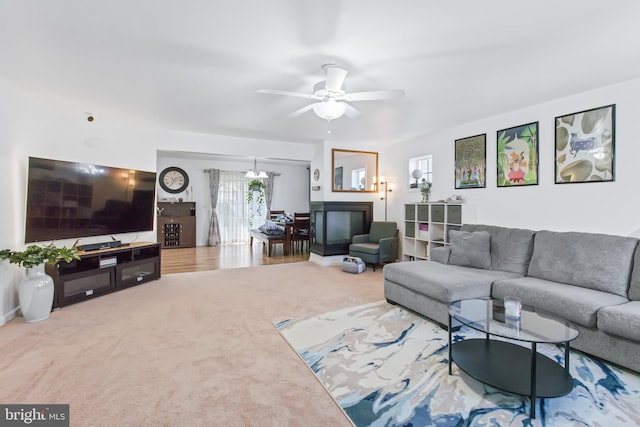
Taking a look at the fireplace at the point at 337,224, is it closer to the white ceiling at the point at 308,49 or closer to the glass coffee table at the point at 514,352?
the white ceiling at the point at 308,49

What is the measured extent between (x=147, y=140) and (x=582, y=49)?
5.50 m

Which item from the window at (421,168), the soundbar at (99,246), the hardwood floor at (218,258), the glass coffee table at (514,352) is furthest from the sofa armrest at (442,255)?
the soundbar at (99,246)

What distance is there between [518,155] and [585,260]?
166cm

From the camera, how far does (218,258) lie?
6.61m

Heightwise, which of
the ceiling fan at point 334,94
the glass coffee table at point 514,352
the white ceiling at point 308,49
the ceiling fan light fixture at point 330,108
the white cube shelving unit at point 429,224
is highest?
the white ceiling at point 308,49

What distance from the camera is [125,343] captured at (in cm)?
261

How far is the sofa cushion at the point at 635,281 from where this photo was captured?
2518 millimetres

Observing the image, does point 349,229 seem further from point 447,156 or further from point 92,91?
point 92,91

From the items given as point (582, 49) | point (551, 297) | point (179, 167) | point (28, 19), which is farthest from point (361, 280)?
point (179, 167)

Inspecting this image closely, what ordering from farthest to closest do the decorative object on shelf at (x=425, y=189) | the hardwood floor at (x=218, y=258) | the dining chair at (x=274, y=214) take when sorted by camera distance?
1. the dining chair at (x=274, y=214)
2. the hardwood floor at (x=218, y=258)
3. the decorative object on shelf at (x=425, y=189)

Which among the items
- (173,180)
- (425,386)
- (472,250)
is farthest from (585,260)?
(173,180)

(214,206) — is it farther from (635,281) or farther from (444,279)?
(635,281)

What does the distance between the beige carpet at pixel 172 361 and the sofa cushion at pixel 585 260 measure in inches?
73.1

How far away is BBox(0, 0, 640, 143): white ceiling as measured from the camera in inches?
76.4
